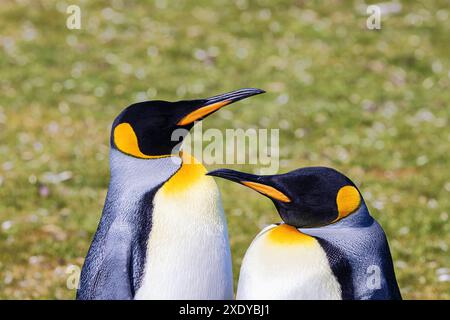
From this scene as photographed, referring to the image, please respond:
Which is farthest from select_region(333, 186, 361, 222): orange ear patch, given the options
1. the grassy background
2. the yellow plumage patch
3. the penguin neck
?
the grassy background

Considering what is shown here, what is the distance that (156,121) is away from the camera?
12.9 feet

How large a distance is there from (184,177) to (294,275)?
741 mm

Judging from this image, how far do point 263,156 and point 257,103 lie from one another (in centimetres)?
189

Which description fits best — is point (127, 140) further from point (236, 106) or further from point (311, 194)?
point (236, 106)

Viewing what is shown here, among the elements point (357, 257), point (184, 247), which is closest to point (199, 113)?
point (184, 247)

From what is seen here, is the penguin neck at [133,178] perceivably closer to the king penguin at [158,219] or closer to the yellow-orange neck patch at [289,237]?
the king penguin at [158,219]

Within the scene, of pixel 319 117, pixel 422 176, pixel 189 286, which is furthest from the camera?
pixel 319 117

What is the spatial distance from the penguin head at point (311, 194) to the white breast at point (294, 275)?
0.45ft

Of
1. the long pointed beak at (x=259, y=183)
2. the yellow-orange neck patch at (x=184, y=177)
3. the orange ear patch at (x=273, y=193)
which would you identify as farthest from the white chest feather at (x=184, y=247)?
the orange ear patch at (x=273, y=193)

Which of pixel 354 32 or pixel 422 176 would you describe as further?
pixel 354 32

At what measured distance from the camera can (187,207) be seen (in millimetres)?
4016

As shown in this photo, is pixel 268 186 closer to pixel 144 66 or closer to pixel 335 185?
pixel 335 185
